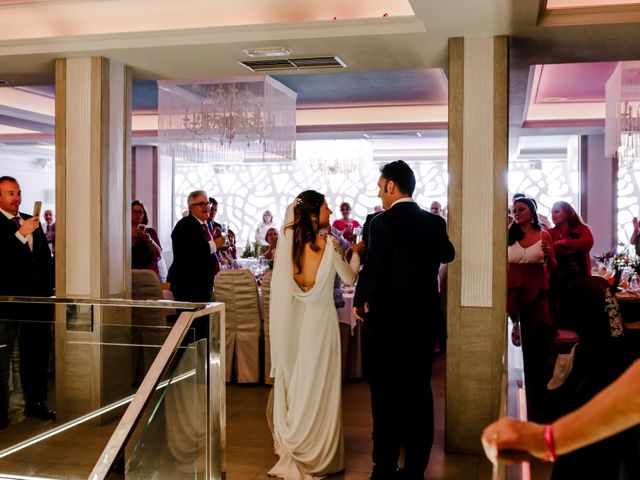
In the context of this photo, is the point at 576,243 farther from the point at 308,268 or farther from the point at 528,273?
the point at 308,268

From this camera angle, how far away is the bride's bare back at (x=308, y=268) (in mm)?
4668

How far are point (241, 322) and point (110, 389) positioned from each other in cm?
227

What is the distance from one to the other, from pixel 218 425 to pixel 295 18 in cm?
307

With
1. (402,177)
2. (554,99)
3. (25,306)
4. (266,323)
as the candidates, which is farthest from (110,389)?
(554,99)

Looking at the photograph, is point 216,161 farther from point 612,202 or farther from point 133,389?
point 612,202

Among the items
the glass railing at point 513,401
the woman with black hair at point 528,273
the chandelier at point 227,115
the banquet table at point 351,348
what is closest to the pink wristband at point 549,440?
the glass railing at point 513,401

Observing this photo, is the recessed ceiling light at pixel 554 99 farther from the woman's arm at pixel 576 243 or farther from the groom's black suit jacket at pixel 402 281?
the groom's black suit jacket at pixel 402 281

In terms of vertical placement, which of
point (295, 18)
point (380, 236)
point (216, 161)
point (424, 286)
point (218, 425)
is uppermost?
point (295, 18)

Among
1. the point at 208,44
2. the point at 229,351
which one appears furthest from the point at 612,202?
the point at 208,44

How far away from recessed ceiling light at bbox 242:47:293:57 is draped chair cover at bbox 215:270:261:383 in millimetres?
2131

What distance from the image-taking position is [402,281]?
4.39 metres

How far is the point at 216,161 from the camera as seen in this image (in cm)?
877

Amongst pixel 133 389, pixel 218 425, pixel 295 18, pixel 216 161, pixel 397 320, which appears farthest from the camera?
pixel 216 161

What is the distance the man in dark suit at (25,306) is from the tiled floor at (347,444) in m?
1.40
